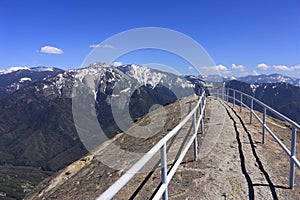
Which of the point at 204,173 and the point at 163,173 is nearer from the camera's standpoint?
the point at 163,173

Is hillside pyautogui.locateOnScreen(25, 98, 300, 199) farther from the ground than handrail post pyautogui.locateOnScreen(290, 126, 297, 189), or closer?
closer

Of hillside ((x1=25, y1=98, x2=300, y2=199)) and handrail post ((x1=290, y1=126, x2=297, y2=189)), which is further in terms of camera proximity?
hillside ((x1=25, y1=98, x2=300, y2=199))

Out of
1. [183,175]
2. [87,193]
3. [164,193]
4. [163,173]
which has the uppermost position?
[163,173]

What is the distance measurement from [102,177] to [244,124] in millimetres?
8567

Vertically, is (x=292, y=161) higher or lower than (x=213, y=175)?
higher

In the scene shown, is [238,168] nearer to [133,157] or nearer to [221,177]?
[221,177]

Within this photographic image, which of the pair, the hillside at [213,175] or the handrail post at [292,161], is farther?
the hillside at [213,175]

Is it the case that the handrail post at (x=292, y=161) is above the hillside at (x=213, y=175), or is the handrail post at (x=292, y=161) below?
above

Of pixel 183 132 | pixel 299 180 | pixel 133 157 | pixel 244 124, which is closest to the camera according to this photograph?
pixel 299 180

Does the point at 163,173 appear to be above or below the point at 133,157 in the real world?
Answer: above

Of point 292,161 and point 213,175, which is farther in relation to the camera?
point 213,175

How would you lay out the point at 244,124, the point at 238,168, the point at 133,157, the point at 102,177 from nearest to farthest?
the point at 238,168, the point at 102,177, the point at 133,157, the point at 244,124

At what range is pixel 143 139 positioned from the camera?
521 inches

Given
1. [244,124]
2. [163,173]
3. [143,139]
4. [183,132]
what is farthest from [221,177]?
[244,124]
